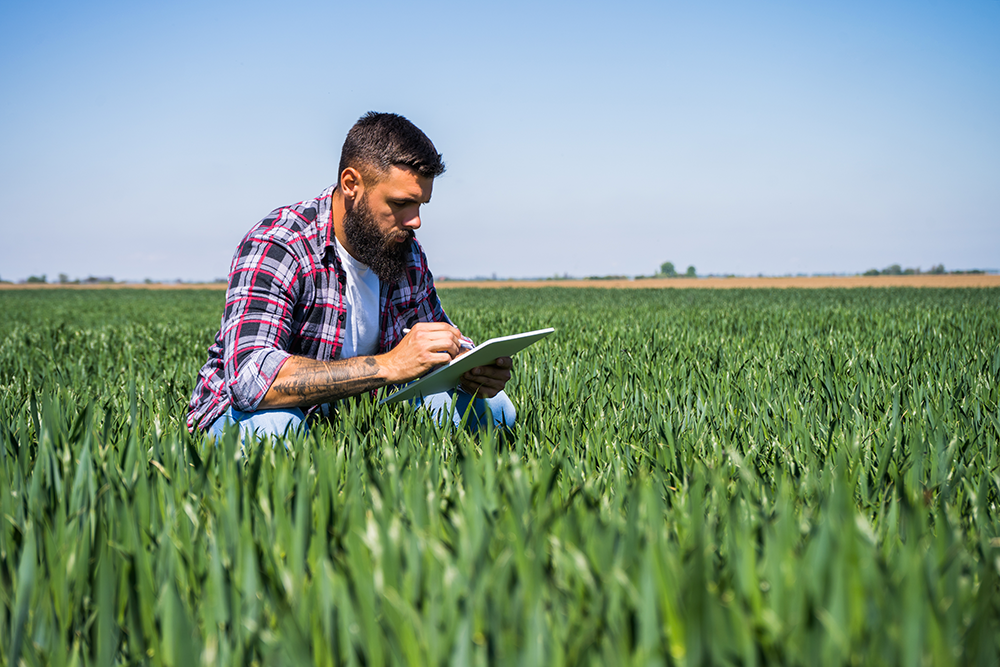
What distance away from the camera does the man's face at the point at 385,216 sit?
2.68 meters

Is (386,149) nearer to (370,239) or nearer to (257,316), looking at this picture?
(370,239)

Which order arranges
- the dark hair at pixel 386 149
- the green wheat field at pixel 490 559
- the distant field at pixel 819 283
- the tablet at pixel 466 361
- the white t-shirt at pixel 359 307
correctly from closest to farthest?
the green wheat field at pixel 490 559 → the tablet at pixel 466 361 → the dark hair at pixel 386 149 → the white t-shirt at pixel 359 307 → the distant field at pixel 819 283

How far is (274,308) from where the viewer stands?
2.53 metres

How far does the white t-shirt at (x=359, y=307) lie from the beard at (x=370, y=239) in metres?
0.06

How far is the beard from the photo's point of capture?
8.99ft

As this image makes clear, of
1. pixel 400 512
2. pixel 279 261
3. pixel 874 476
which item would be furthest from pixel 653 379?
pixel 400 512

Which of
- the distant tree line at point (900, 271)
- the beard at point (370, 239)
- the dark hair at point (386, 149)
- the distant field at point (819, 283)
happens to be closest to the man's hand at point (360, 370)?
the beard at point (370, 239)

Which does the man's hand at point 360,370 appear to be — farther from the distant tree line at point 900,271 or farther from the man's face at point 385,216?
the distant tree line at point 900,271

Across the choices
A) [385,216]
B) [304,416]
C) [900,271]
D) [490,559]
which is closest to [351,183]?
[385,216]

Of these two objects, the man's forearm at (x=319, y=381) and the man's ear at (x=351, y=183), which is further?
the man's ear at (x=351, y=183)

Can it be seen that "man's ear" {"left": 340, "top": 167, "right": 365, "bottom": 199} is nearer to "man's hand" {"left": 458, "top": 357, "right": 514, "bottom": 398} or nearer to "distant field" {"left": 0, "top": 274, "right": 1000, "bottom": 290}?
"man's hand" {"left": 458, "top": 357, "right": 514, "bottom": 398}

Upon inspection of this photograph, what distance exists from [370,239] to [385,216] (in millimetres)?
130

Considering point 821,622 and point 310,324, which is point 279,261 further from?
point 821,622

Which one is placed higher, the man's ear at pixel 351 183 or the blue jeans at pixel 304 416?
the man's ear at pixel 351 183
